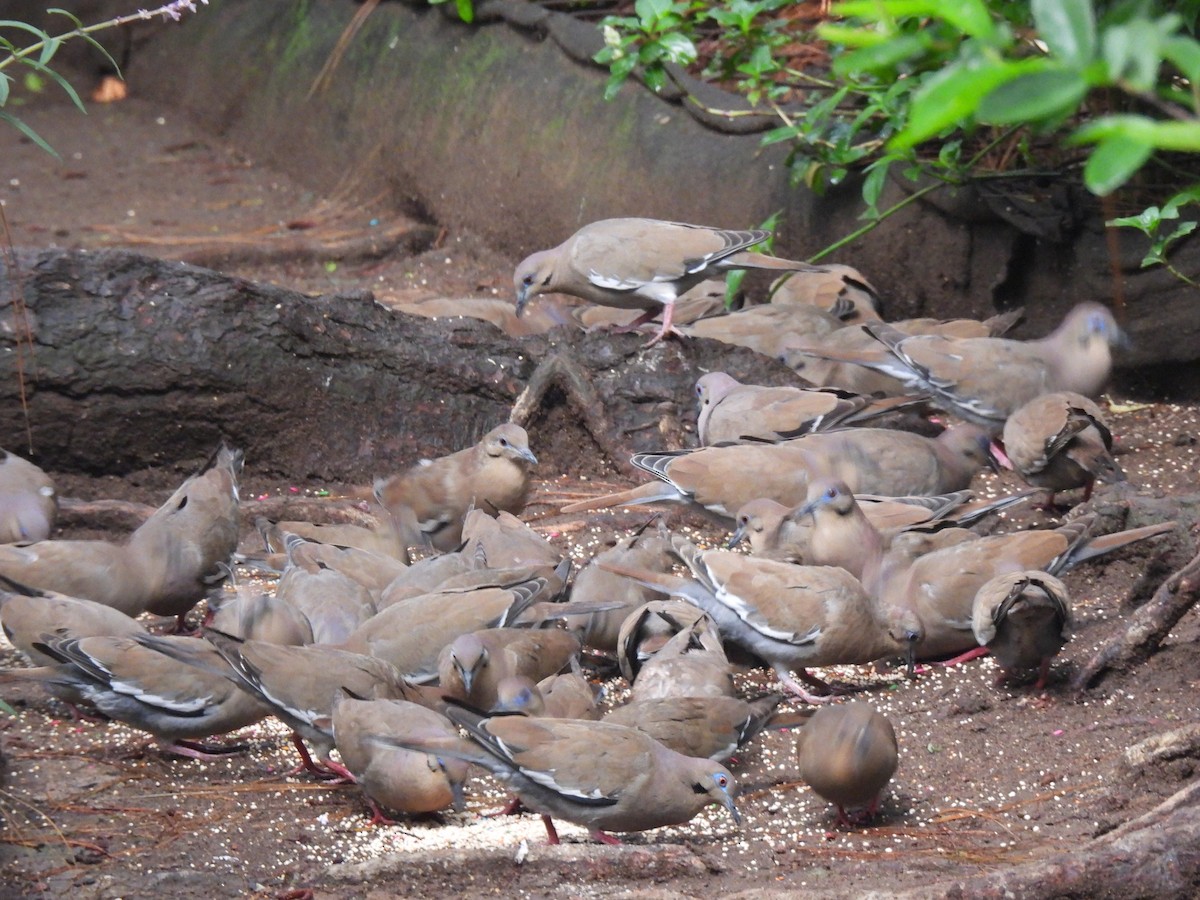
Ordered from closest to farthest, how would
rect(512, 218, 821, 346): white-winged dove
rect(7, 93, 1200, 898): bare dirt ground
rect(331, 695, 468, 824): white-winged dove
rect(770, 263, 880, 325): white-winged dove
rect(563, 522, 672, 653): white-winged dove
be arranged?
rect(7, 93, 1200, 898): bare dirt ground → rect(331, 695, 468, 824): white-winged dove → rect(563, 522, 672, 653): white-winged dove → rect(512, 218, 821, 346): white-winged dove → rect(770, 263, 880, 325): white-winged dove

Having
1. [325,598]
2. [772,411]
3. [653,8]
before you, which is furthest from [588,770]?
[653,8]

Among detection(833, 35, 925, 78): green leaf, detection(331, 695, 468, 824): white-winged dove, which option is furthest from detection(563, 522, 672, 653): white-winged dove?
detection(833, 35, 925, 78): green leaf

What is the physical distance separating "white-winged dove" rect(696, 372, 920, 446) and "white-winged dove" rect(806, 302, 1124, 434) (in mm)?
315

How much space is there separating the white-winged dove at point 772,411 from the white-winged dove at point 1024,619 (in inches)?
79.8

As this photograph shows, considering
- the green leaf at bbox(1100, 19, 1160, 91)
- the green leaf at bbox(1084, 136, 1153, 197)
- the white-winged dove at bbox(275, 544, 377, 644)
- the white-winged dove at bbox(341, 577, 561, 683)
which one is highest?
the green leaf at bbox(1100, 19, 1160, 91)

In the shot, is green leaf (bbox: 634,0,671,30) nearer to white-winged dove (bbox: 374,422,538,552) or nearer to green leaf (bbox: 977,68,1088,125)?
white-winged dove (bbox: 374,422,538,552)

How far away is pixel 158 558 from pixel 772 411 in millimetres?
2917

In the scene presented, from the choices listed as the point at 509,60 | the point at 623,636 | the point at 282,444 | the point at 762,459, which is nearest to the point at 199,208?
the point at 509,60

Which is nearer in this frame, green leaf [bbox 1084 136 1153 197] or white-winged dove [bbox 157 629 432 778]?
green leaf [bbox 1084 136 1153 197]

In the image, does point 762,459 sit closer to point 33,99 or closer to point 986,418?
point 986,418

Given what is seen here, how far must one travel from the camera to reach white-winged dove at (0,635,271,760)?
442 cm

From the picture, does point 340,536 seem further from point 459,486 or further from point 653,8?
point 653,8

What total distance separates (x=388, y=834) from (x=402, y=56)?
964 centimetres

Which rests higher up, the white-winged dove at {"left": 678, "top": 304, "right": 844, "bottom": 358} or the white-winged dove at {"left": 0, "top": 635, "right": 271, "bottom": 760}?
the white-winged dove at {"left": 678, "top": 304, "right": 844, "bottom": 358}
